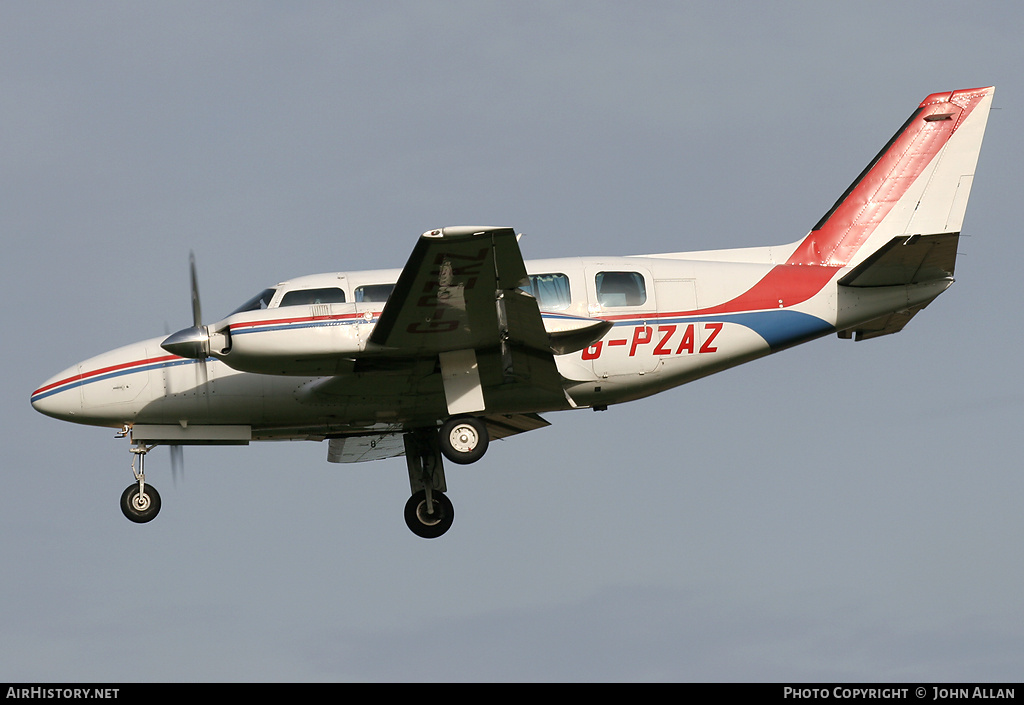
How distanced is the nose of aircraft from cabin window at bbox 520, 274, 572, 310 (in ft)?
23.0

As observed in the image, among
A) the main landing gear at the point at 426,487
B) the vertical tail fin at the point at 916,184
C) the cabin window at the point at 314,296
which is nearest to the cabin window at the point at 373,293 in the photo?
the cabin window at the point at 314,296

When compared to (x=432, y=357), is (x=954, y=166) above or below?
above

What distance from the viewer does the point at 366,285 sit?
63.9ft

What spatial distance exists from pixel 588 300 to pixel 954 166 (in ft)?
22.8

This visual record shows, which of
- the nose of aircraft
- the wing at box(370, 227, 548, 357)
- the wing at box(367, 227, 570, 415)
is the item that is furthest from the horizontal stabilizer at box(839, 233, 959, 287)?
the nose of aircraft

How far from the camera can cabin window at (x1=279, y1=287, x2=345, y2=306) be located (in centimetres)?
1927

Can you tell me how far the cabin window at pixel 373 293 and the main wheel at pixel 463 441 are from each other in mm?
2106

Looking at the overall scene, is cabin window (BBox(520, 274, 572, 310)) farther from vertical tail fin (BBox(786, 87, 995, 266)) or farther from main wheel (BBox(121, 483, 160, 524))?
main wheel (BBox(121, 483, 160, 524))

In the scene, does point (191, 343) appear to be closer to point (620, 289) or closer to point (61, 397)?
point (61, 397)

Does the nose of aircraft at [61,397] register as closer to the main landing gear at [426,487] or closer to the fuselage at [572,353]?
the fuselage at [572,353]

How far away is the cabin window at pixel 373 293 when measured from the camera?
762 inches
